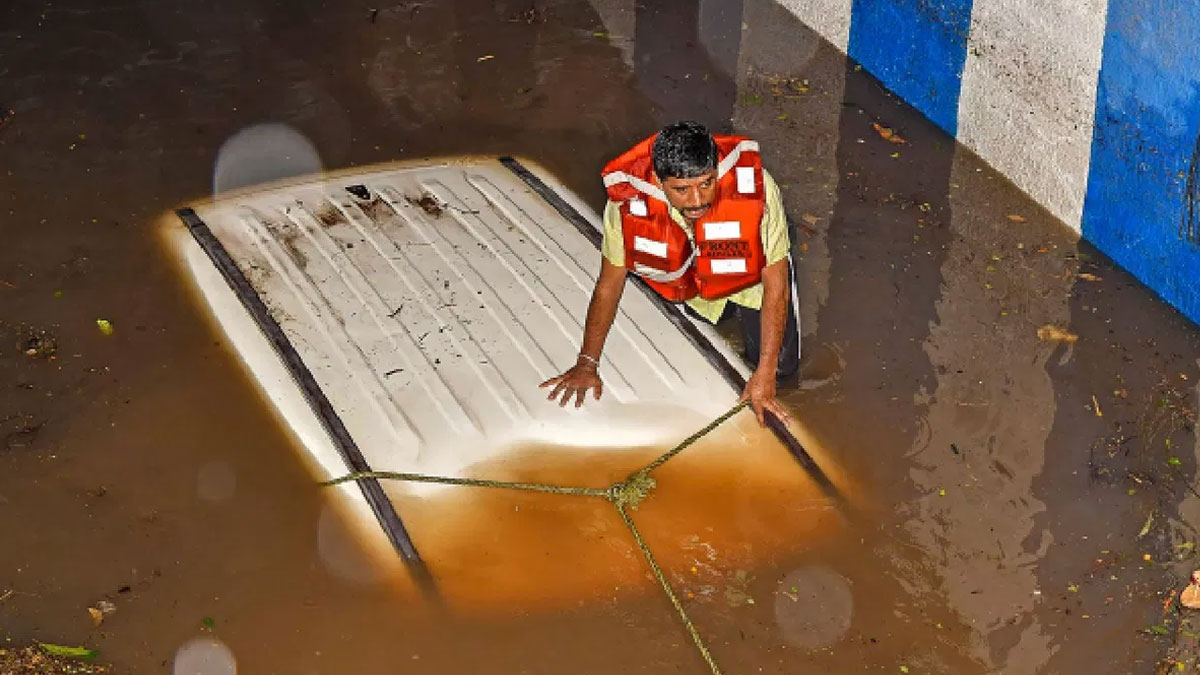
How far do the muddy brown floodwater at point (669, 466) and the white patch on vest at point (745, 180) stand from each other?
2.60 feet

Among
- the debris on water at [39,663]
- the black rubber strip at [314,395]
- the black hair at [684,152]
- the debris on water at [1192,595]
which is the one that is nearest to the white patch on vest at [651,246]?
the black hair at [684,152]

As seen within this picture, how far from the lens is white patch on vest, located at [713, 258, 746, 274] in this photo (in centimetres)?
352

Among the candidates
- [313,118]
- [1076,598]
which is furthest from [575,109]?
[1076,598]

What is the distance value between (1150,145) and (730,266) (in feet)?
5.72

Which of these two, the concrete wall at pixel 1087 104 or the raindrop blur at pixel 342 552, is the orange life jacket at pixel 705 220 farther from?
the concrete wall at pixel 1087 104

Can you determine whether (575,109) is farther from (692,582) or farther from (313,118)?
(692,582)

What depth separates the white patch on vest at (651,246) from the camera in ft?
11.4

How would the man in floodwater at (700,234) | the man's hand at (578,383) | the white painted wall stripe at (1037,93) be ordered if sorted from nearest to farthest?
1. the man in floodwater at (700,234)
2. the man's hand at (578,383)
3. the white painted wall stripe at (1037,93)

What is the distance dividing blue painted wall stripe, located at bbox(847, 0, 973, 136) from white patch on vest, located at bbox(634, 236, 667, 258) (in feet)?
7.51

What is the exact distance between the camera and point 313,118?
551 centimetres

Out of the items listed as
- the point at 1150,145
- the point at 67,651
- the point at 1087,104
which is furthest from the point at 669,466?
the point at 1087,104

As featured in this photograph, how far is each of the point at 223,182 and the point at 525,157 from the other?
1.21m

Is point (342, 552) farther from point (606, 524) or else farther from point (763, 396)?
point (763, 396)

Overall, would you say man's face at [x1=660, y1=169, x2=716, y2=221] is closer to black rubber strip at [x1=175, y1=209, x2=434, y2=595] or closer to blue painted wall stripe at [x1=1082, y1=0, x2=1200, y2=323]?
black rubber strip at [x1=175, y1=209, x2=434, y2=595]
